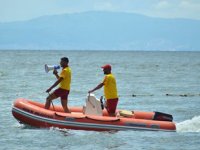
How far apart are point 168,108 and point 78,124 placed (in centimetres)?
767

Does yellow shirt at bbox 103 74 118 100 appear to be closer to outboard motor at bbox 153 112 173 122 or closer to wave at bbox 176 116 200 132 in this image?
outboard motor at bbox 153 112 173 122

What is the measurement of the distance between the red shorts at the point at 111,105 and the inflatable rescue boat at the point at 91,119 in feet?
0.65

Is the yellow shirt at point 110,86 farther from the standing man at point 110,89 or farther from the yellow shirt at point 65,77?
the yellow shirt at point 65,77

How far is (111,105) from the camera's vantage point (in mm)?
17188

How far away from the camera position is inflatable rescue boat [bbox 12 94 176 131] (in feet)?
54.6

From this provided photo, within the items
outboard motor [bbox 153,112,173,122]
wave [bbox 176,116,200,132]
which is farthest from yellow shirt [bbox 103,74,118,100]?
wave [bbox 176,116,200,132]

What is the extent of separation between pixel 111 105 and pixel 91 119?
32.8 inches

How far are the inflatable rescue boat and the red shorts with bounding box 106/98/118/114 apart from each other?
0.20m

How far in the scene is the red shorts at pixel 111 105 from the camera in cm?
1714

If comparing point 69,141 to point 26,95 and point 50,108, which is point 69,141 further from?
point 26,95

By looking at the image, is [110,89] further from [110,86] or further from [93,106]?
[93,106]

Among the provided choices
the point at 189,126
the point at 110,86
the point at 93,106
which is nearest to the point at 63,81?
the point at 93,106

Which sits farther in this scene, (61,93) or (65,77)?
(61,93)

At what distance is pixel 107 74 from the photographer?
17047 mm
